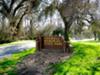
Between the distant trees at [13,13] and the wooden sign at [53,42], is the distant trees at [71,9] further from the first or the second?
the distant trees at [13,13]

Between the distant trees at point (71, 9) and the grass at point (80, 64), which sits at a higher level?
the distant trees at point (71, 9)

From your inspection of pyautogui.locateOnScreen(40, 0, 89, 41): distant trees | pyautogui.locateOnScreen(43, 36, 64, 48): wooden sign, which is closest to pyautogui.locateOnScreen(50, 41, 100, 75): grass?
pyautogui.locateOnScreen(43, 36, 64, 48): wooden sign

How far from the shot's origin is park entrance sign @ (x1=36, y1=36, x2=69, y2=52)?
13.0 meters

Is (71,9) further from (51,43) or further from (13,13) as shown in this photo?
(13,13)

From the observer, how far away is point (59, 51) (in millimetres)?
13031

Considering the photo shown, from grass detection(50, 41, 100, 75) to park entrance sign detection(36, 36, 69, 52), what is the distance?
2.80 feet

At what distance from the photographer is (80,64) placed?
1005cm

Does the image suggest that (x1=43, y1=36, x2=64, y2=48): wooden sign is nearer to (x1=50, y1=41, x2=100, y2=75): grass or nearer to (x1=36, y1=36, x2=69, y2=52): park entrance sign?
(x1=36, y1=36, x2=69, y2=52): park entrance sign

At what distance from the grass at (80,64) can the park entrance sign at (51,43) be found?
0.85m

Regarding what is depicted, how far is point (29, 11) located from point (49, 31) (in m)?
8.16

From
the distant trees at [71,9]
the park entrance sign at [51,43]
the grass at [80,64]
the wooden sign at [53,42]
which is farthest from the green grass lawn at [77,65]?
the distant trees at [71,9]

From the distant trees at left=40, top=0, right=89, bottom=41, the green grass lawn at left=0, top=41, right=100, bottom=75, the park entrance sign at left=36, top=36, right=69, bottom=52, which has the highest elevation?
the distant trees at left=40, top=0, right=89, bottom=41

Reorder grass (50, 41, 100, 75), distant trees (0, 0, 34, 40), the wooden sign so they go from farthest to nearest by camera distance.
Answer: distant trees (0, 0, 34, 40) → the wooden sign → grass (50, 41, 100, 75)

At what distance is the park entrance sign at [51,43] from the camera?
1300 cm
